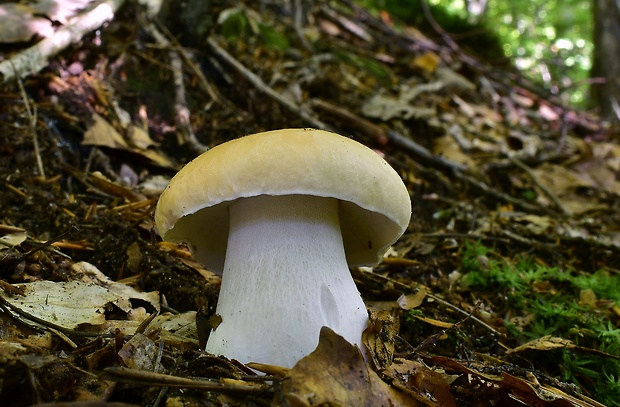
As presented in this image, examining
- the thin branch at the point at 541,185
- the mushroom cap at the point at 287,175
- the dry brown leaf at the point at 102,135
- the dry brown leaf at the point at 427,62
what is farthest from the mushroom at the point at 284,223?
the dry brown leaf at the point at 427,62

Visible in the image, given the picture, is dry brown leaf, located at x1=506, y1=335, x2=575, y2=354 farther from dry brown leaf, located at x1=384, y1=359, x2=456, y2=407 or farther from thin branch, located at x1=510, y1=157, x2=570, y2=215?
thin branch, located at x1=510, y1=157, x2=570, y2=215

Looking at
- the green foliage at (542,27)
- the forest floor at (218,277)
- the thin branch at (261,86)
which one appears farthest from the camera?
the green foliage at (542,27)

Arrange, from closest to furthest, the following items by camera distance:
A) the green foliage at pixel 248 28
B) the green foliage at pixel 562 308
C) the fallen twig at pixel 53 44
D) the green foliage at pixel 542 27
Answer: the green foliage at pixel 562 308, the fallen twig at pixel 53 44, the green foliage at pixel 248 28, the green foliage at pixel 542 27

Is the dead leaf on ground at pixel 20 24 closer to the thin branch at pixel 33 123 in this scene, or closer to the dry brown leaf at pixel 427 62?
the thin branch at pixel 33 123

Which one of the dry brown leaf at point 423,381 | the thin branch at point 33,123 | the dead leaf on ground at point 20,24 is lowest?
the dry brown leaf at point 423,381

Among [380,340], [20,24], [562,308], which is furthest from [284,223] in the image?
[20,24]
